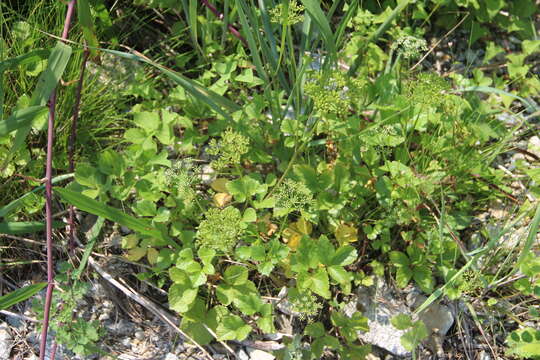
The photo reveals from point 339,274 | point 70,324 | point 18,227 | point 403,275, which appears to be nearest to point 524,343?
point 403,275

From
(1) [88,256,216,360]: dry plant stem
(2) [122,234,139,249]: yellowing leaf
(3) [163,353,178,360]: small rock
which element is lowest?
(3) [163,353,178,360]: small rock

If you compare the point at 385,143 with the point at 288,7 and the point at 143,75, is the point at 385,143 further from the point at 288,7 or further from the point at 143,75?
the point at 143,75

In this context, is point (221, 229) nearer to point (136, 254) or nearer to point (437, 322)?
point (136, 254)

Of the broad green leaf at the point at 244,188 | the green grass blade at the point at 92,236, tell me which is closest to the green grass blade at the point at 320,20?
the broad green leaf at the point at 244,188

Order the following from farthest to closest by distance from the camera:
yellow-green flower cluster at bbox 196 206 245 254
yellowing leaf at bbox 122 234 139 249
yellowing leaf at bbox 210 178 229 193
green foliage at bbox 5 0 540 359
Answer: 1. yellowing leaf at bbox 210 178 229 193
2. yellowing leaf at bbox 122 234 139 249
3. green foliage at bbox 5 0 540 359
4. yellow-green flower cluster at bbox 196 206 245 254

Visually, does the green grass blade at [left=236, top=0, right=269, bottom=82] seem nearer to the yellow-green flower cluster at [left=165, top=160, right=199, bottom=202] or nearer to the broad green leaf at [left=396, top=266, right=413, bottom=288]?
the yellow-green flower cluster at [left=165, top=160, right=199, bottom=202]

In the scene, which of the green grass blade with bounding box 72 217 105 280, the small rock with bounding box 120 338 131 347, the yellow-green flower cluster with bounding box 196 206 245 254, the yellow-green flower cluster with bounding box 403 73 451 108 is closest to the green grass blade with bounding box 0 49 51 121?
the green grass blade with bounding box 72 217 105 280

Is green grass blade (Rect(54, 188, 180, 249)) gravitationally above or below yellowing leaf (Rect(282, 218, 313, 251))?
above
